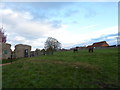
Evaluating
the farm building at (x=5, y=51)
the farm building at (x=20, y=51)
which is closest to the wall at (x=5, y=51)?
the farm building at (x=5, y=51)

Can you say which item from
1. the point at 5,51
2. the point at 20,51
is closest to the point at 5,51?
the point at 5,51

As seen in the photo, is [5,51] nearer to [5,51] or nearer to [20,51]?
[5,51]

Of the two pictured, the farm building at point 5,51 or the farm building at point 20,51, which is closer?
the farm building at point 5,51

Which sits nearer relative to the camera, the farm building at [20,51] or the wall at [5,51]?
the wall at [5,51]

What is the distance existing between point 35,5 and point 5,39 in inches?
1021

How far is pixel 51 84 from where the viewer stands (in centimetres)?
411

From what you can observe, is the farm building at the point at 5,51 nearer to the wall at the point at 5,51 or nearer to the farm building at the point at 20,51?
the wall at the point at 5,51

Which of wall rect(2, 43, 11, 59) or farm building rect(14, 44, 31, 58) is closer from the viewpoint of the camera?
wall rect(2, 43, 11, 59)

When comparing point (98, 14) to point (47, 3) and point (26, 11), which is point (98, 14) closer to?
point (47, 3)

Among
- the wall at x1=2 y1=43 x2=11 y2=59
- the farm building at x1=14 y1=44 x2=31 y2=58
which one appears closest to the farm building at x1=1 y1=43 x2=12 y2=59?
the wall at x1=2 y1=43 x2=11 y2=59

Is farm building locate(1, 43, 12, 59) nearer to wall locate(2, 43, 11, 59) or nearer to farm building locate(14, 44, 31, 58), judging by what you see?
wall locate(2, 43, 11, 59)

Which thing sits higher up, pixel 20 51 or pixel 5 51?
pixel 5 51

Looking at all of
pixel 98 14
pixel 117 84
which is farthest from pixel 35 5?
pixel 117 84

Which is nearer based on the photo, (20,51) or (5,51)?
(5,51)
